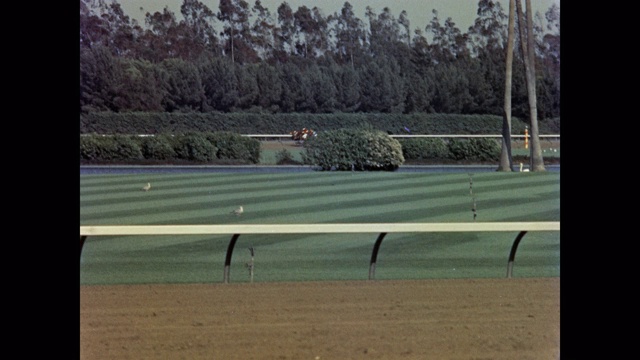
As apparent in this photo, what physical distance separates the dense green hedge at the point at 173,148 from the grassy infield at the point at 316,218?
85 centimetres

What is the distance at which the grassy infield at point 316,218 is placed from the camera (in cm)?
815

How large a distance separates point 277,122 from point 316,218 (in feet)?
10.0

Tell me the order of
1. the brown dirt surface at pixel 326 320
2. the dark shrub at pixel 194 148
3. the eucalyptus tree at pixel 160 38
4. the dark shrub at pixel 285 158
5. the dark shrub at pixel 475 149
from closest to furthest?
the brown dirt surface at pixel 326 320, the eucalyptus tree at pixel 160 38, the dark shrub at pixel 194 148, the dark shrub at pixel 475 149, the dark shrub at pixel 285 158

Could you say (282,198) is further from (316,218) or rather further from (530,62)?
(530,62)

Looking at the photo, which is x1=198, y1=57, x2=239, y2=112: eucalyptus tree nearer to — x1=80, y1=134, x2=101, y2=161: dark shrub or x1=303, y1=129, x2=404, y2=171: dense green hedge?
x1=80, y1=134, x2=101, y2=161: dark shrub

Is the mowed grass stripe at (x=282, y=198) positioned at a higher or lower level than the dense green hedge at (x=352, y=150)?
lower

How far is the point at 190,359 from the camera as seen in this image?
14.9 ft

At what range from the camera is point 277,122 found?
8.59 meters

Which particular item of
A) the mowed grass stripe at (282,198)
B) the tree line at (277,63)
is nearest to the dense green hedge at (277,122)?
the tree line at (277,63)

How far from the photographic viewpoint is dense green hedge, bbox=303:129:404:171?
1030 cm

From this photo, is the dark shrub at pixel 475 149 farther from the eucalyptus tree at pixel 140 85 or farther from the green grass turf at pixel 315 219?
the eucalyptus tree at pixel 140 85

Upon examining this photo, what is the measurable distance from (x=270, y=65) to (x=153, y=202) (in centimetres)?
470

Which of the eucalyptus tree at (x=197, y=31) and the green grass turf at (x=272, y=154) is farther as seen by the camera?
the green grass turf at (x=272, y=154)
